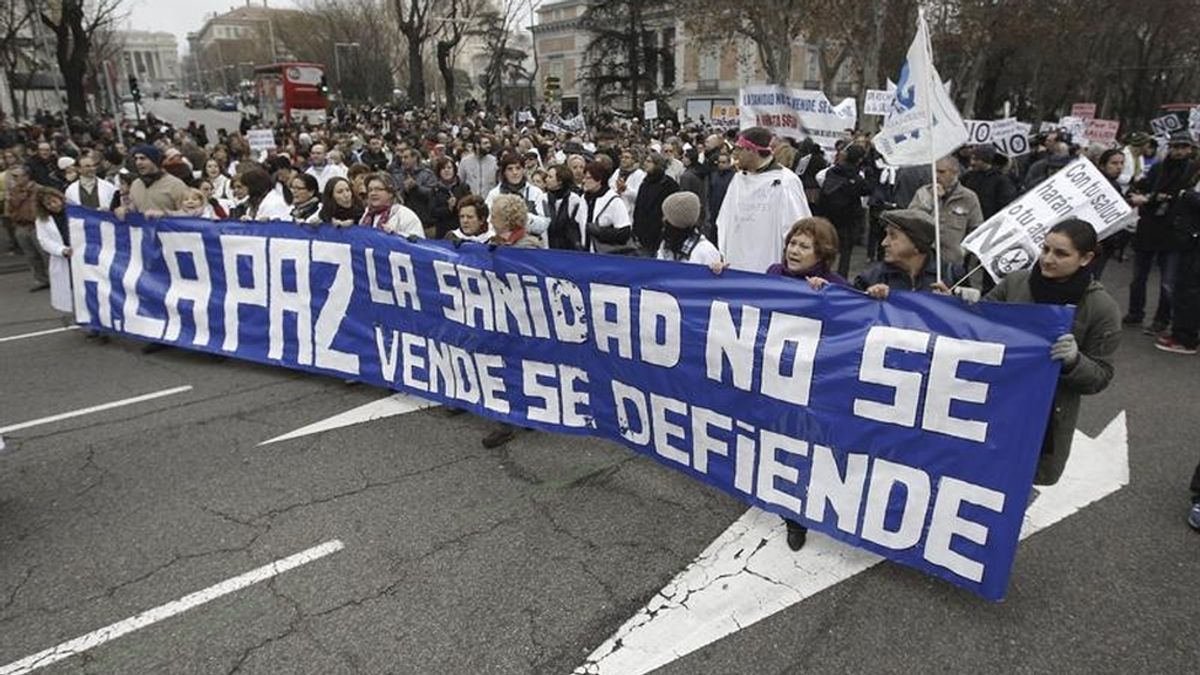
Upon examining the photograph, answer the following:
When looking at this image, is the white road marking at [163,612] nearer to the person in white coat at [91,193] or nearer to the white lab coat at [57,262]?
the white lab coat at [57,262]

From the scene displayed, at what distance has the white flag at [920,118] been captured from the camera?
3.54 meters

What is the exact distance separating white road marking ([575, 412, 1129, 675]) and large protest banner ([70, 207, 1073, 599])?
0.20 m

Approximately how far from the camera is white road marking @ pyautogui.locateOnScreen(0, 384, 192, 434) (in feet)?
17.1

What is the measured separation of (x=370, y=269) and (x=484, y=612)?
3.00m

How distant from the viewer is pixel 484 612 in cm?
307

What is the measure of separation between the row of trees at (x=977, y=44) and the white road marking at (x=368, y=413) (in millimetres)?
20602

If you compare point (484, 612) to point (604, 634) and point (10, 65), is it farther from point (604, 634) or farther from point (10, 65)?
point (10, 65)

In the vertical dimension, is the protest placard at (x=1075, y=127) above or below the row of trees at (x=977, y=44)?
below

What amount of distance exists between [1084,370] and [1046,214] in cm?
147

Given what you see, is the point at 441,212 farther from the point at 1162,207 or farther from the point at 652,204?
the point at 1162,207

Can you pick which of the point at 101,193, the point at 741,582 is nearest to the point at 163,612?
the point at 741,582

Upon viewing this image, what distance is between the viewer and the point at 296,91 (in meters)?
37.7

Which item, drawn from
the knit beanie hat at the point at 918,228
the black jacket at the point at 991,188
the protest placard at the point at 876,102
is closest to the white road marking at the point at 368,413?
the knit beanie hat at the point at 918,228

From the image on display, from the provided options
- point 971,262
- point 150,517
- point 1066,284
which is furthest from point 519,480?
point 971,262
